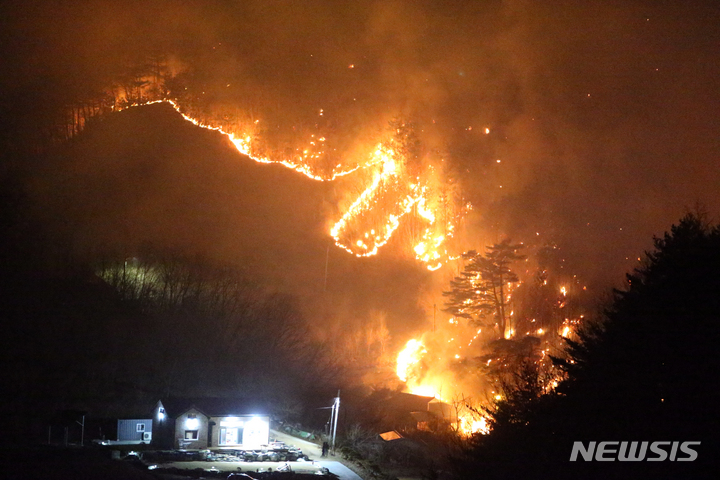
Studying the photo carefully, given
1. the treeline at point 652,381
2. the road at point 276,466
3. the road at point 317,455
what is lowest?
the road at point 317,455

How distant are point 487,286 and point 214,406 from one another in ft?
80.1

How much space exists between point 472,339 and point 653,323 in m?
43.4

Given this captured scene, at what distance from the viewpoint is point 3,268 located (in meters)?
38.4

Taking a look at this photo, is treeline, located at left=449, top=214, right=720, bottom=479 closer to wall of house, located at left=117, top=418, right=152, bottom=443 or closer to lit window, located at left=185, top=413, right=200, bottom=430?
lit window, located at left=185, top=413, right=200, bottom=430

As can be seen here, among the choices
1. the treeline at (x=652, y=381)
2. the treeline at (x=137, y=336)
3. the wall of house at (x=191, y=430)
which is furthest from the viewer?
the treeline at (x=137, y=336)

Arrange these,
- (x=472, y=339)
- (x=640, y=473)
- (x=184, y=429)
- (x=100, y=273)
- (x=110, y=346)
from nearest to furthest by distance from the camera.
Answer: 1. (x=640, y=473)
2. (x=184, y=429)
3. (x=110, y=346)
4. (x=100, y=273)
5. (x=472, y=339)

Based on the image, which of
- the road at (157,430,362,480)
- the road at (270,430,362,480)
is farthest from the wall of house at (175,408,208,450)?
the road at (270,430,362,480)

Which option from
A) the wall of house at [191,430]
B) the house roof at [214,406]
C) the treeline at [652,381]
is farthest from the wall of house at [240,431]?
the treeline at [652,381]

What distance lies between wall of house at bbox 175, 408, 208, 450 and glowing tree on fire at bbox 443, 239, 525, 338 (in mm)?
23648

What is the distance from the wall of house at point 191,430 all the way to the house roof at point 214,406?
0.27m

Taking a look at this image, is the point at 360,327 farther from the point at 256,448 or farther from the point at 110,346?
the point at 256,448

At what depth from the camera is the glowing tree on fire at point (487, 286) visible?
46344 mm

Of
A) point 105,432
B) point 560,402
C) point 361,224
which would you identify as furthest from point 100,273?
point 560,402

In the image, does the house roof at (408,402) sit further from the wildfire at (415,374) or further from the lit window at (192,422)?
the lit window at (192,422)
